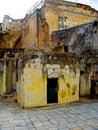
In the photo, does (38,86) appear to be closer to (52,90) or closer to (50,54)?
(52,90)

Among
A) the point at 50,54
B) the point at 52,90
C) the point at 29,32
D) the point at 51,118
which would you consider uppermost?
the point at 29,32

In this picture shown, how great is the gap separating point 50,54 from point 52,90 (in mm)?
2280

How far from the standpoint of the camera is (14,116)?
9.80 meters

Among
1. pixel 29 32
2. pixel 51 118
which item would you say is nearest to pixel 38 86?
pixel 51 118

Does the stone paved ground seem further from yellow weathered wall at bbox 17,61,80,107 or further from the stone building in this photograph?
the stone building

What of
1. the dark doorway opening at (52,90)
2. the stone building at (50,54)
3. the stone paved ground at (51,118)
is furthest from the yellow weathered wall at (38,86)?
the stone paved ground at (51,118)

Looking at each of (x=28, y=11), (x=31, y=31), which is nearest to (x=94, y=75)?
(x=31, y=31)

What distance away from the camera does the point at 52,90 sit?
1233cm

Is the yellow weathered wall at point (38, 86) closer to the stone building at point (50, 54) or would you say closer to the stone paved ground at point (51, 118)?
the stone building at point (50, 54)

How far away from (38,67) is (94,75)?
6.08 metres

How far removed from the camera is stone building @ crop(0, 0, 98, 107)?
38.6ft

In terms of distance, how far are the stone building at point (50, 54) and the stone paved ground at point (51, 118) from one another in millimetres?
992

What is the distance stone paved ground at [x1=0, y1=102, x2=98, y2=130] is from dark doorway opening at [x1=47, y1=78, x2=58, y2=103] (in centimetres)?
95

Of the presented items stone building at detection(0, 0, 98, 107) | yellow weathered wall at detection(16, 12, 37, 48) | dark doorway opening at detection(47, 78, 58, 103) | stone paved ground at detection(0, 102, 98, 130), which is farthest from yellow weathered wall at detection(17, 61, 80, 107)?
yellow weathered wall at detection(16, 12, 37, 48)
